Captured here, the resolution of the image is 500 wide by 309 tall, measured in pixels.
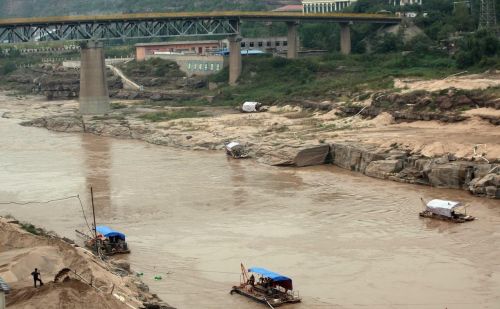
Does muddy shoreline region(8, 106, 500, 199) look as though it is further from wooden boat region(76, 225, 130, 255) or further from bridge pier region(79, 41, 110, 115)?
wooden boat region(76, 225, 130, 255)

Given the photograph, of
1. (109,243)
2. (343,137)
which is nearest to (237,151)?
(343,137)

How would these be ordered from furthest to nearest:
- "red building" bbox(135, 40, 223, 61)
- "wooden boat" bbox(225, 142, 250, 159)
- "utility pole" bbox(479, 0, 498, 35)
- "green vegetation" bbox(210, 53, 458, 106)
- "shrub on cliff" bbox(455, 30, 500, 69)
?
"red building" bbox(135, 40, 223, 61)
"utility pole" bbox(479, 0, 498, 35)
"green vegetation" bbox(210, 53, 458, 106)
"shrub on cliff" bbox(455, 30, 500, 69)
"wooden boat" bbox(225, 142, 250, 159)

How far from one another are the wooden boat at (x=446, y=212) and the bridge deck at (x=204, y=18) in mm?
48023

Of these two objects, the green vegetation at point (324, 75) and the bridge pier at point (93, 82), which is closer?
the green vegetation at point (324, 75)

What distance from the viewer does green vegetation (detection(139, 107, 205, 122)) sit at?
246 ft

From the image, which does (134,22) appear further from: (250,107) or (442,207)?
(442,207)

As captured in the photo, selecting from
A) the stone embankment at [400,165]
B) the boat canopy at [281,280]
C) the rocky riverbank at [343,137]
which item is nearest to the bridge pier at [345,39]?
the rocky riverbank at [343,137]

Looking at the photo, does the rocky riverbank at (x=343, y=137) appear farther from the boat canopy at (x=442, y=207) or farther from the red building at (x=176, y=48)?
the red building at (x=176, y=48)

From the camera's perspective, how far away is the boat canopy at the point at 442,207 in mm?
39156

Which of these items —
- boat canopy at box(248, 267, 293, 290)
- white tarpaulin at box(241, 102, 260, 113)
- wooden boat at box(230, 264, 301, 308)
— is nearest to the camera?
wooden boat at box(230, 264, 301, 308)

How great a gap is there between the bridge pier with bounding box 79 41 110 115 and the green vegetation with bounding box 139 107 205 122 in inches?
242

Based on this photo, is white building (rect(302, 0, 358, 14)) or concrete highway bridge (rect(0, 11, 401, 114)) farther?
white building (rect(302, 0, 358, 14))

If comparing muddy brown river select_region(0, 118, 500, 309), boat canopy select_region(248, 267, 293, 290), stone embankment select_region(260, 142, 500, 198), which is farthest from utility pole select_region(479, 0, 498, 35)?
boat canopy select_region(248, 267, 293, 290)

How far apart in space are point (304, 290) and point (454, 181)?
17.0m
